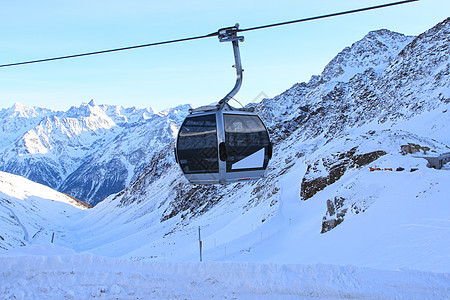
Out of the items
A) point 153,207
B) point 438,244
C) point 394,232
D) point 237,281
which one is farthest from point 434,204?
point 153,207

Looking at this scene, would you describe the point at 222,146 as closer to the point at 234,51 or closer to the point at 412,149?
the point at 234,51

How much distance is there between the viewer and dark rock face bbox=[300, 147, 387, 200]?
2603cm

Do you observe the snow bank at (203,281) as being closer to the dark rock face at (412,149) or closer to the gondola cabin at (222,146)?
the gondola cabin at (222,146)

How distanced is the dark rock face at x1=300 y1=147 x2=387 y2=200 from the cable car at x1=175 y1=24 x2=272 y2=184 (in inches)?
736

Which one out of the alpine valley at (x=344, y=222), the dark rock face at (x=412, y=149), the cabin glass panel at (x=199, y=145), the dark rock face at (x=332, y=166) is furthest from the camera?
the dark rock face at (x=332, y=166)

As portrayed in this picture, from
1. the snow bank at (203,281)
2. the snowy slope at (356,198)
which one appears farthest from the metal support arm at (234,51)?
the snowy slope at (356,198)

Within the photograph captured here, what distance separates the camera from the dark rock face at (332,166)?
85.4ft

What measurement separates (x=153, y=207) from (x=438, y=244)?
99.3 metres

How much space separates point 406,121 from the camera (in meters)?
55.5

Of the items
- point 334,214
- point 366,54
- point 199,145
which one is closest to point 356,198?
point 334,214

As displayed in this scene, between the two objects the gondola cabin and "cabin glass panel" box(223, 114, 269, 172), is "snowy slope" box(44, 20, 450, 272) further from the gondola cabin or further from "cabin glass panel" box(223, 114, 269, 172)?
the gondola cabin

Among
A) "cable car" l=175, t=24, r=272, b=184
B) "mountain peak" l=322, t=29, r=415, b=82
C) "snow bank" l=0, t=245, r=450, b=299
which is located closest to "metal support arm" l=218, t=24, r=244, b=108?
"cable car" l=175, t=24, r=272, b=184

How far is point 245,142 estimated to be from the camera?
30.4ft

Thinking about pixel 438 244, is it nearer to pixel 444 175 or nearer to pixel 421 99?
pixel 444 175
